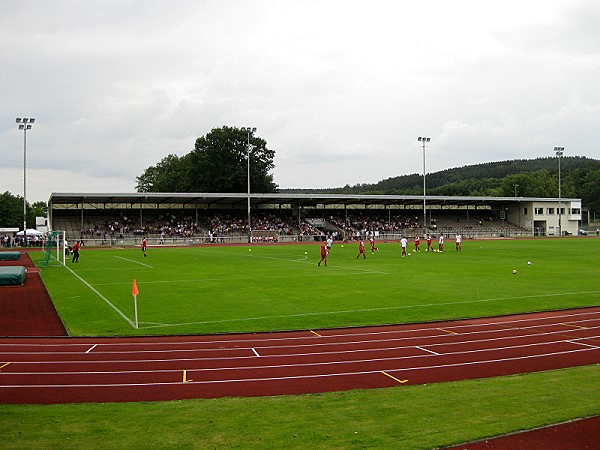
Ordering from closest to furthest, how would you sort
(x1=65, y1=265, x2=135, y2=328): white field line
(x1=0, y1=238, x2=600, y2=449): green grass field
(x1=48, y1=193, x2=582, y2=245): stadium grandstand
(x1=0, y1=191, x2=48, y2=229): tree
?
(x1=0, y1=238, x2=600, y2=449): green grass field
(x1=65, y1=265, x2=135, y2=328): white field line
(x1=48, y1=193, x2=582, y2=245): stadium grandstand
(x1=0, y1=191, x2=48, y2=229): tree

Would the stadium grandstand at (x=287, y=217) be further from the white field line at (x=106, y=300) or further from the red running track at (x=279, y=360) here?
the red running track at (x=279, y=360)

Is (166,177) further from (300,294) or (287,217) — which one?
(300,294)

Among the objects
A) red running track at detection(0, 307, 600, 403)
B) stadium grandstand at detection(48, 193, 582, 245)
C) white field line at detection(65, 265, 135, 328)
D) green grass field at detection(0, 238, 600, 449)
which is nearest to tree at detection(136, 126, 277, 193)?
stadium grandstand at detection(48, 193, 582, 245)

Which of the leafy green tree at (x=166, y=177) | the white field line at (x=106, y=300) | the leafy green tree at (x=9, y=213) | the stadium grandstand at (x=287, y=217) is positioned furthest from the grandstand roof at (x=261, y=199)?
the leafy green tree at (x=9, y=213)

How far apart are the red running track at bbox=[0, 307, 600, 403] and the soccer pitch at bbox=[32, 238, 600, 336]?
4.79ft

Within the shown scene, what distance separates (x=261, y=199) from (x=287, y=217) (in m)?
6.14

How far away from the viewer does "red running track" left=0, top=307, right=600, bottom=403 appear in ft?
33.2

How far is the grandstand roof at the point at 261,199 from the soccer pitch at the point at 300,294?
3433cm

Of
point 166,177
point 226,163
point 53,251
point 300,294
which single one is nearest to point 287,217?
point 226,163

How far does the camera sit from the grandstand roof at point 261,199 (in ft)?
225

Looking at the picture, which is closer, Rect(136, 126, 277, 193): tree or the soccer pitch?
the soccer pitch

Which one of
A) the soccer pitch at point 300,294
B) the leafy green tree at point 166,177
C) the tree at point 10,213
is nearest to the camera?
the soccer pitch at point 300,294

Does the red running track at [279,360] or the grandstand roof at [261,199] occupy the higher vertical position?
the grandstand roof at [261,199]

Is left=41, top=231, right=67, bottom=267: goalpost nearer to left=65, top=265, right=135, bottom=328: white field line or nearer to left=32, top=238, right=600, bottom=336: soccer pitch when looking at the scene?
left=32, top=238, right=600, bottom=336: soccer pitch
